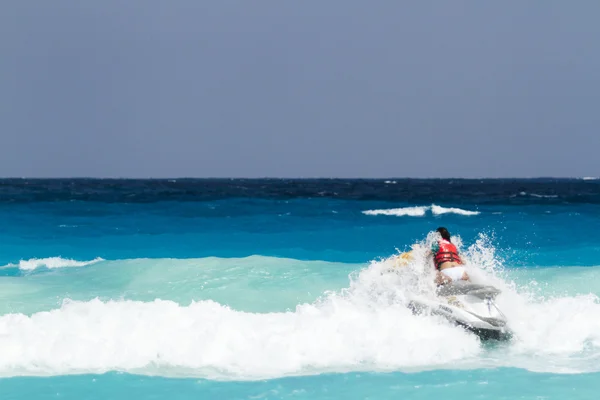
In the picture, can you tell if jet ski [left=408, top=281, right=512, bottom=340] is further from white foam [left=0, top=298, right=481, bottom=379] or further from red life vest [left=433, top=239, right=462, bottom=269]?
red life vest [left=433, top=239, right=462, bottom=269]

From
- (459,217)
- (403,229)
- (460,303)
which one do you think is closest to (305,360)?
(460,303)

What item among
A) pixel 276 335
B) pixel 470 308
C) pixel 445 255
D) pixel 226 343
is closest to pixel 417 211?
pixel 445 255

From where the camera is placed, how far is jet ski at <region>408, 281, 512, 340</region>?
9.56m

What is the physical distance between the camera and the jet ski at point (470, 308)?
9562 mm

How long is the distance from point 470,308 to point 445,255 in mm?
1243

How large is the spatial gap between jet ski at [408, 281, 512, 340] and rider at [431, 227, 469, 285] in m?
0.32

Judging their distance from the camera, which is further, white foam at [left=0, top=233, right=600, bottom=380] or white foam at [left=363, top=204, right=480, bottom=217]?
white foam at [left=363, top=204, right=480, bottom=217]

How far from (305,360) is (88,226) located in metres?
21.9

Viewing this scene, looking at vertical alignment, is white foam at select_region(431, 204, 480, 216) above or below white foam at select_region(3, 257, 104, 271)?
above

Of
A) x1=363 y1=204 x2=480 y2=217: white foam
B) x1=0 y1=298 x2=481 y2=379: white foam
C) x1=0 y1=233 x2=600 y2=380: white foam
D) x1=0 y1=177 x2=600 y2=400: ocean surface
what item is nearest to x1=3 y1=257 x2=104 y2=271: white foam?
x1=0 y1=177 x2=600 y2=400: ocean surface

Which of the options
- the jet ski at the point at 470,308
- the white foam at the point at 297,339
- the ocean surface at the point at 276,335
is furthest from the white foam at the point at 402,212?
the jet ski at the point at 470,308

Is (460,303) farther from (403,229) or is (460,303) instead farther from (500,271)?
(403,229)

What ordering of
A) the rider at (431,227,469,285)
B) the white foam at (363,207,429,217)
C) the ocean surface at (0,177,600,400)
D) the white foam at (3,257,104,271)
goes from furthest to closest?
1. the white foam at (363,207,429,217)
2. the white foam at (3,257,104,271)
3. the rider at (431,227,469,285)
4. the ocean surface at (0,177,600,400)

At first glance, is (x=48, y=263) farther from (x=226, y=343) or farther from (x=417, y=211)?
(x=417, y=211)
